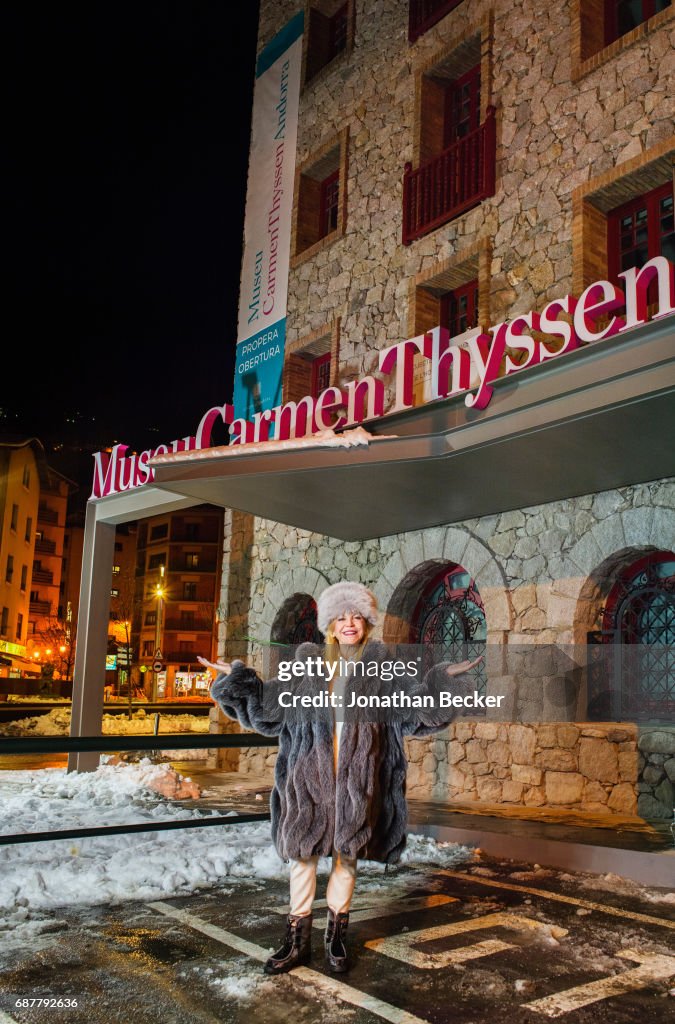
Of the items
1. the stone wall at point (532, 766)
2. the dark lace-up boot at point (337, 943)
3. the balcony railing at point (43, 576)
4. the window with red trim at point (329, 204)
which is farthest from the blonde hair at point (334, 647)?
the balcony railing at point (43, 576)

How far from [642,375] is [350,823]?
4001 mm

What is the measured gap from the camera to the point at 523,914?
17.2ft

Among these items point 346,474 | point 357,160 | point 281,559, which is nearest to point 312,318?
point 357,160

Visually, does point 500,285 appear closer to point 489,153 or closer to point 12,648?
point 489,153

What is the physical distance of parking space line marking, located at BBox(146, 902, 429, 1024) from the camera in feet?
12.0

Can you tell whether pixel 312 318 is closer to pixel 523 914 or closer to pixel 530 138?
pixel 530 138

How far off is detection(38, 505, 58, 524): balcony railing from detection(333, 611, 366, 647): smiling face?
263 feet

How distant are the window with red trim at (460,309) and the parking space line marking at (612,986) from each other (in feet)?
29.3

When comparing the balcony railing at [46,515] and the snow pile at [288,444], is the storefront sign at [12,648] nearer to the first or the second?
the balcony railing at [46,515]

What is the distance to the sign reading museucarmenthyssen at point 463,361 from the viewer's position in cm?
704

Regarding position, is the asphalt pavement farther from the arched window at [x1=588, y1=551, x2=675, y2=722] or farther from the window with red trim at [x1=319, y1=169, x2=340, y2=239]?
the window with red trim at [x1=319, y1=169, x2=340, y2=239]

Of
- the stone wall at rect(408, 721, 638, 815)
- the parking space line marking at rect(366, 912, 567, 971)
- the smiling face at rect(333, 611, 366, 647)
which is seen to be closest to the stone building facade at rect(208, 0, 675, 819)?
the stone wall at rect(408, 721, 638, 815)

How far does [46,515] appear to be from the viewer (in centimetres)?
8044

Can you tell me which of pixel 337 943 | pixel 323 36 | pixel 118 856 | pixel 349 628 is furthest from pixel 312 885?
pixel 323 36
